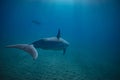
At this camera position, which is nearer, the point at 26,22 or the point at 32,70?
the point at 32,70

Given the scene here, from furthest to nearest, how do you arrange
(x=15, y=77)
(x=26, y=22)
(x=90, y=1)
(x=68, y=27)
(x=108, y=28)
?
(x=68, y=27), (x=26, y=22), (x=108, y=28), (x=90, y=1), (x=15, y=77)

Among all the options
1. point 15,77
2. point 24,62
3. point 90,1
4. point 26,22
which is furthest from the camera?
point 26,22

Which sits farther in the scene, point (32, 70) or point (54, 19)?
point (54, 19)

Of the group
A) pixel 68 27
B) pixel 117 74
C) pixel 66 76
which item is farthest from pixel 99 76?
pixel 68 27

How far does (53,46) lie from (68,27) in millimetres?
39295

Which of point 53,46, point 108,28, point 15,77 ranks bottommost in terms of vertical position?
point 15,77

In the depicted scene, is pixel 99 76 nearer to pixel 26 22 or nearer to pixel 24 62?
pixel 24 62

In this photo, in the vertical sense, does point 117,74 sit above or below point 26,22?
below

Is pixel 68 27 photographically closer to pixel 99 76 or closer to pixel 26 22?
pixel 26 22

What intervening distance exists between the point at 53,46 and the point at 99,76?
1763 millimetres

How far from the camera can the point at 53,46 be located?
5.21 meters

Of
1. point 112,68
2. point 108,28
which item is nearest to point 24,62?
point 112,68

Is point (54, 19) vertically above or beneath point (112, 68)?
above

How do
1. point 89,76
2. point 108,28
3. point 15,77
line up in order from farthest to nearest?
point 108,28 → point 89,76 → point 15,77
